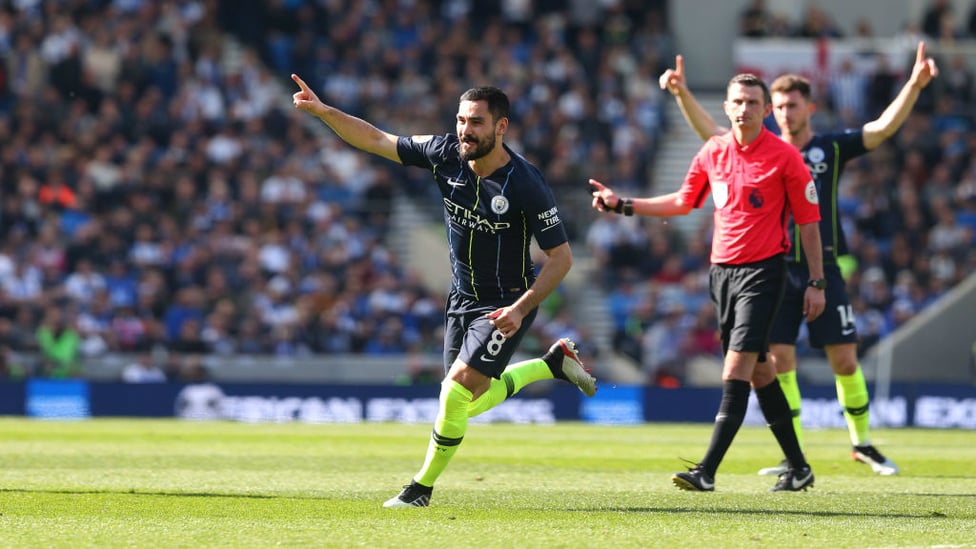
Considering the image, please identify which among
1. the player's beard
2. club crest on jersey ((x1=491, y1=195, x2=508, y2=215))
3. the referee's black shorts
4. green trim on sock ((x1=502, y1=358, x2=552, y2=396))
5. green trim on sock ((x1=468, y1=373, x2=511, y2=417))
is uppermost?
the player's beard

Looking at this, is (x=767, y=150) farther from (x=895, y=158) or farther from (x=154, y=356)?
(x=895, y=158)

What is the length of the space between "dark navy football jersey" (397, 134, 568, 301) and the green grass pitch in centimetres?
128

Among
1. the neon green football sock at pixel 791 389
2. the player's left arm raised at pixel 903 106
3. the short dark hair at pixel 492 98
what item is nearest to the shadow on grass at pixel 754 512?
the short dark hair at pixel 492 98

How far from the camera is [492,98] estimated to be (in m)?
8.49

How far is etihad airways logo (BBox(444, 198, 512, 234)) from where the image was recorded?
868cm

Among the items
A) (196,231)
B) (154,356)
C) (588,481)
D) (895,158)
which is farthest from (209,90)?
(588,481)

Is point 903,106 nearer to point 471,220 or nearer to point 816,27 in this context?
point 471,220

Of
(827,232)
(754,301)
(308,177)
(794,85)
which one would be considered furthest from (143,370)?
(754,301)

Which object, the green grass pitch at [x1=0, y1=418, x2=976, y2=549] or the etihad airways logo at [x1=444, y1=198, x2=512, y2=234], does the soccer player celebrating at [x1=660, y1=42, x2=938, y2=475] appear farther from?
the etihad airways logo at [x1=444, y1=198, x2=512, y2=234]

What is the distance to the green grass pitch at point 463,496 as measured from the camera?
285 inches

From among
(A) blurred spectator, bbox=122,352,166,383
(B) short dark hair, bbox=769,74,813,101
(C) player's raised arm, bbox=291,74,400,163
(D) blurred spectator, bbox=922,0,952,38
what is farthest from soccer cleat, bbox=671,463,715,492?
(D) blurred spectator, bbox=922,0,952,38

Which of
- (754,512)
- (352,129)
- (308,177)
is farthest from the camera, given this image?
(308,177)

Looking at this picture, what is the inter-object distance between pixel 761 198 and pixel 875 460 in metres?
2.89

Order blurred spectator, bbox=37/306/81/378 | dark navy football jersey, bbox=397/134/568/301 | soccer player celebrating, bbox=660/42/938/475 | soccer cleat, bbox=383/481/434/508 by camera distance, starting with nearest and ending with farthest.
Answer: soccer cleat, bbox=383/481/434/508
dark navy football jersey, bbox=397/134/568/301
soccer player celebrating, bbox=660/42/938/475
blurred spectator, bbox=37/306/81/378
